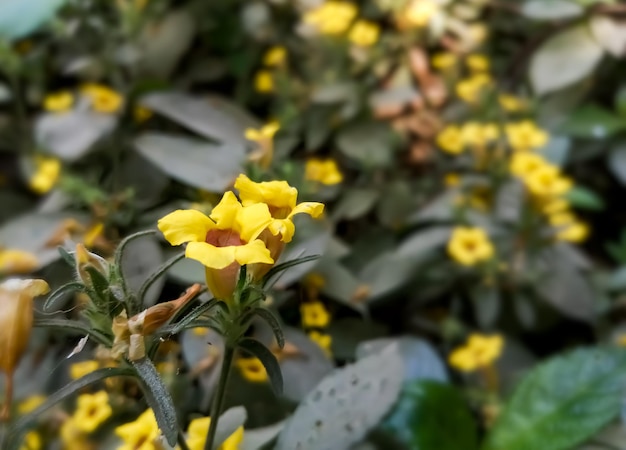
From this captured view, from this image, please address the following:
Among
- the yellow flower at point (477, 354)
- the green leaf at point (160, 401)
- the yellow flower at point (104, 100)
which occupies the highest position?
the green leaf at point (160, 401)

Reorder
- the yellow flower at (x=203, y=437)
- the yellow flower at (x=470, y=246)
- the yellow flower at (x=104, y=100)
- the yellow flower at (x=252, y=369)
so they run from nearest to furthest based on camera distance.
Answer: the yellow flower at (x=203, y=437) → the yellow flower at (x=252, y=369) → the yellow flower at (x=470, y=246) → the yellow flower at (x=104, y=100)

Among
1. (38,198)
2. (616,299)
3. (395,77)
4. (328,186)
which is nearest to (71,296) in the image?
(328,186)

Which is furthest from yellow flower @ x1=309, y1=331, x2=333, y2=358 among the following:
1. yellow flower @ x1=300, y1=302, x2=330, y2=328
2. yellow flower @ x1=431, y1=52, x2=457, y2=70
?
yellow flower @ x1=431, y1=52, x2=457, y2=70

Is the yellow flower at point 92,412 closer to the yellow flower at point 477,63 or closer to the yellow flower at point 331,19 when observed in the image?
the yellow flower at point 331,19

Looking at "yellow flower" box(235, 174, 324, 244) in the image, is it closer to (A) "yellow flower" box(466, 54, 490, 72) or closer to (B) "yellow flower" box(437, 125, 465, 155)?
(B) "yellow flower" box(437, 125, 465, 155)

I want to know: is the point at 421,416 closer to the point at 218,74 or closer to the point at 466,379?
the point at 466,379

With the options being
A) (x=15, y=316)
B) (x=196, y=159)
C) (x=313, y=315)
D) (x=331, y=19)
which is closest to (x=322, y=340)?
(x=313, y=315)

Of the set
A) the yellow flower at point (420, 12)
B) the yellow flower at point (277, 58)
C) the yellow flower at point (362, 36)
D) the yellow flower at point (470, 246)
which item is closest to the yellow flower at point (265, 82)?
the yellow flower at point (277, 58)
